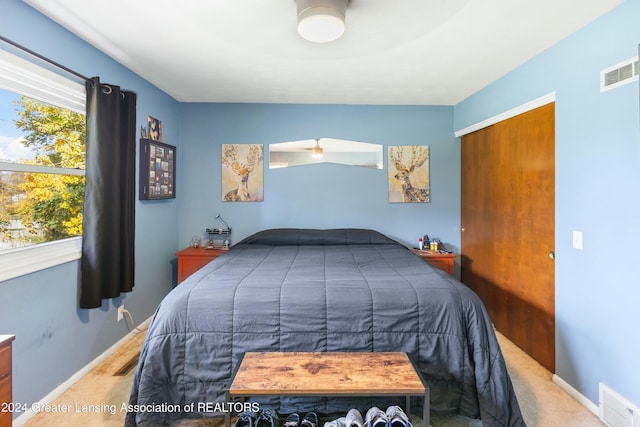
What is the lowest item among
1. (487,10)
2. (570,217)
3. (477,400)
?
(477,400)

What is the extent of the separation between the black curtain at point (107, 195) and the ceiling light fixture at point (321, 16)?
1530 millimetres

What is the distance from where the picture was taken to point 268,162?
3643 mm

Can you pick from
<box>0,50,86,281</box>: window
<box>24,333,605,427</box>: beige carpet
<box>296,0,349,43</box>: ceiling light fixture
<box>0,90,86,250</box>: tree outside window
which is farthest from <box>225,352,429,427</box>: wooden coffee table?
<box>296,0,349,43</box>: ceiling light fixture

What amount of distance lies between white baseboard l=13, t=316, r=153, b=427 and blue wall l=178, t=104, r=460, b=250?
1.33m

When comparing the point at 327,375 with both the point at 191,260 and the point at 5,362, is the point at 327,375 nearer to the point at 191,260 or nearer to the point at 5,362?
the point at 5,362

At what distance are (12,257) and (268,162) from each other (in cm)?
238

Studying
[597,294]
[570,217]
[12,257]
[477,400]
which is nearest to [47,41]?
[12,257]

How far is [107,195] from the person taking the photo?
7.22 ft

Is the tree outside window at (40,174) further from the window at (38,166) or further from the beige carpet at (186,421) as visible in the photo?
the beige carpet at (186,421)

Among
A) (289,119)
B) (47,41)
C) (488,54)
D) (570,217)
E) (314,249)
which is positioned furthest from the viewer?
(289,119)

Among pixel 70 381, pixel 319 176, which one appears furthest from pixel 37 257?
pixel 319 176

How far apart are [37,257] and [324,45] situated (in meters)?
2.27

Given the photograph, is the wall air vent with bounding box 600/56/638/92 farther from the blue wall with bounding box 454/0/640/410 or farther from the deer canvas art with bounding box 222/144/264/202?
the deer canvas art with bounding box 222/144/264/202

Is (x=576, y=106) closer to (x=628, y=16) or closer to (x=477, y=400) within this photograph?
(x=628, y=16)
